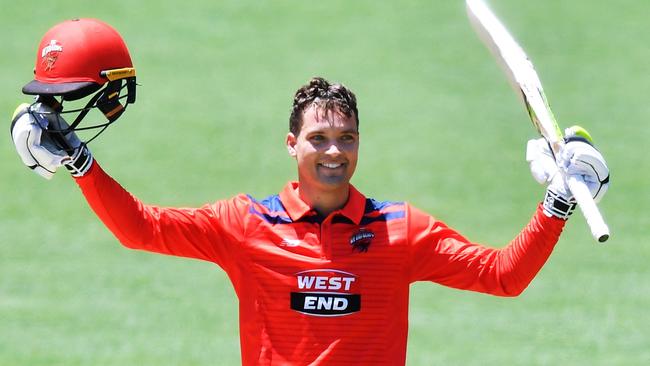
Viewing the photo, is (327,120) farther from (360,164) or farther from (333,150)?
(360,164)

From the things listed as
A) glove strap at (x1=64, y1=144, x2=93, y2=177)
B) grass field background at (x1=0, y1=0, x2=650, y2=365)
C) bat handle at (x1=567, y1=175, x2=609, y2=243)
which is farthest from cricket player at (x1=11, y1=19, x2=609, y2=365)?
grass field background at (x1=0, y1=0, x2=650, y2=365)

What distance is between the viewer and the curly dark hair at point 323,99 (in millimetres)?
6250

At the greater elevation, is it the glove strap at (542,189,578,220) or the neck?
the neck

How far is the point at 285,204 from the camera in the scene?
6426 mm

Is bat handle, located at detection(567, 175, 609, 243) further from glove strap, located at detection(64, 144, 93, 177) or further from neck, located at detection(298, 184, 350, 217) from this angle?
glove strap, located at detection(64, 144, 93, 177)

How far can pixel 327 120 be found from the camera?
6.21 m

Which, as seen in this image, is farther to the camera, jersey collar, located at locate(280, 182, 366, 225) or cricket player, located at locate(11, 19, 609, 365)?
jersey collar, located at locate(280, 182, 366, 225)

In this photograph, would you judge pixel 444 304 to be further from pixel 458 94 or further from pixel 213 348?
pixel 458 94

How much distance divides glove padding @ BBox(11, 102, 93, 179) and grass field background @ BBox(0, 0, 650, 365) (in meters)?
5.27

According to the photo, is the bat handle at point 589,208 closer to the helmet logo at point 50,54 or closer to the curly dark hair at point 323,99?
the curly dark hair at point 323,99

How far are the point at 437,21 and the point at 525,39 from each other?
3.90ft

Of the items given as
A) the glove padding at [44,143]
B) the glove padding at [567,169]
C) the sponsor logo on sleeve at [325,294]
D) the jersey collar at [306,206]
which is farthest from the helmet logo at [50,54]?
the glove padding at [567,169]

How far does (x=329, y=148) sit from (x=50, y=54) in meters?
1.31

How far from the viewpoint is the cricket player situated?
6.03 meters
